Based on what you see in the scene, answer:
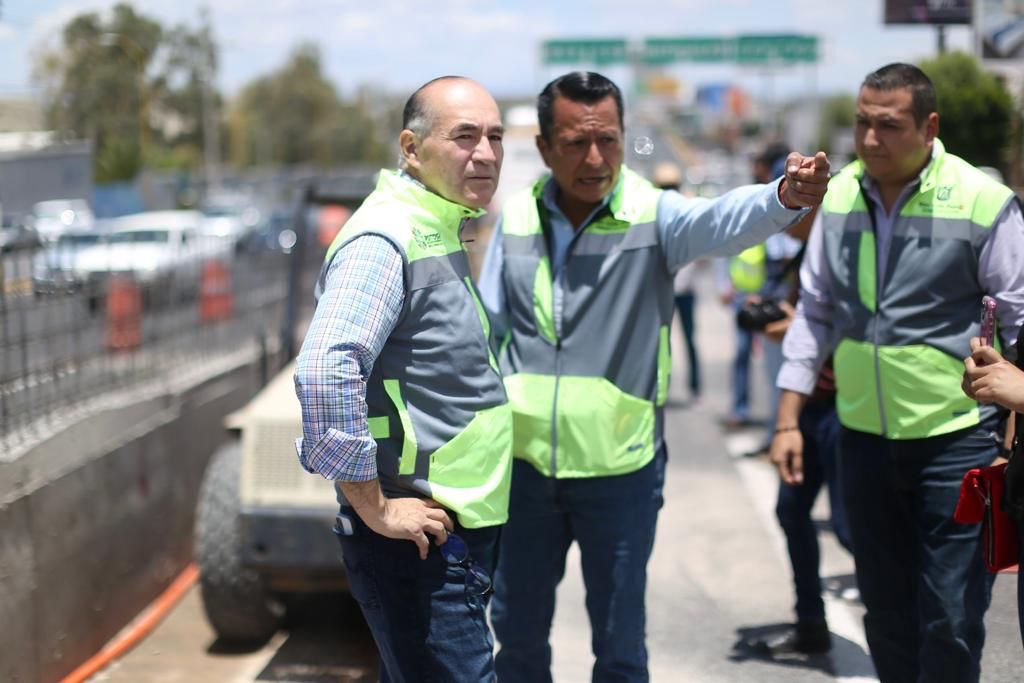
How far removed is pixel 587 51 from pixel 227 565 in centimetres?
4079

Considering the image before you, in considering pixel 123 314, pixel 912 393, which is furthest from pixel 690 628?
pixel 123 314

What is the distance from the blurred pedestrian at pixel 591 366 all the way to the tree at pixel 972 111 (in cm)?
597

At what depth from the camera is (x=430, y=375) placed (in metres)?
2.86

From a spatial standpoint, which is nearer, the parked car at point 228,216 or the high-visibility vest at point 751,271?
the high-visibility vest at point 751,271

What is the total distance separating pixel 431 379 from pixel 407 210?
0.40 m

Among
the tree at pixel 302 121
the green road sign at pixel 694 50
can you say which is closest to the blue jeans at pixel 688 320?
the green road sign at pixel 694 50

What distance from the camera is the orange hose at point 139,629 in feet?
17.5

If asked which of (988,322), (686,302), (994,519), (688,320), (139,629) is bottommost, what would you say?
(139,629)

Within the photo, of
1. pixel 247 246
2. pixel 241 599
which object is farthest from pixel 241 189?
pixel 241 599

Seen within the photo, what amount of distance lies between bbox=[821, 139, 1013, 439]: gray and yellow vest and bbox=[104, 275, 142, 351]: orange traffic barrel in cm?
411

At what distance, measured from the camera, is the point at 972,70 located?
915 centimetres

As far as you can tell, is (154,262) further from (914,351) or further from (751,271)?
(914,351)

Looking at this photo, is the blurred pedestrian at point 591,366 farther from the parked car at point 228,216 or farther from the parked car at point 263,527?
the parked car at point 228,216

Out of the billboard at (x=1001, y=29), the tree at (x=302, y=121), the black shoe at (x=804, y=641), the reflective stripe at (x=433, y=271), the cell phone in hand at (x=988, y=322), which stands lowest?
the black shoe at (x=804, y=641)
